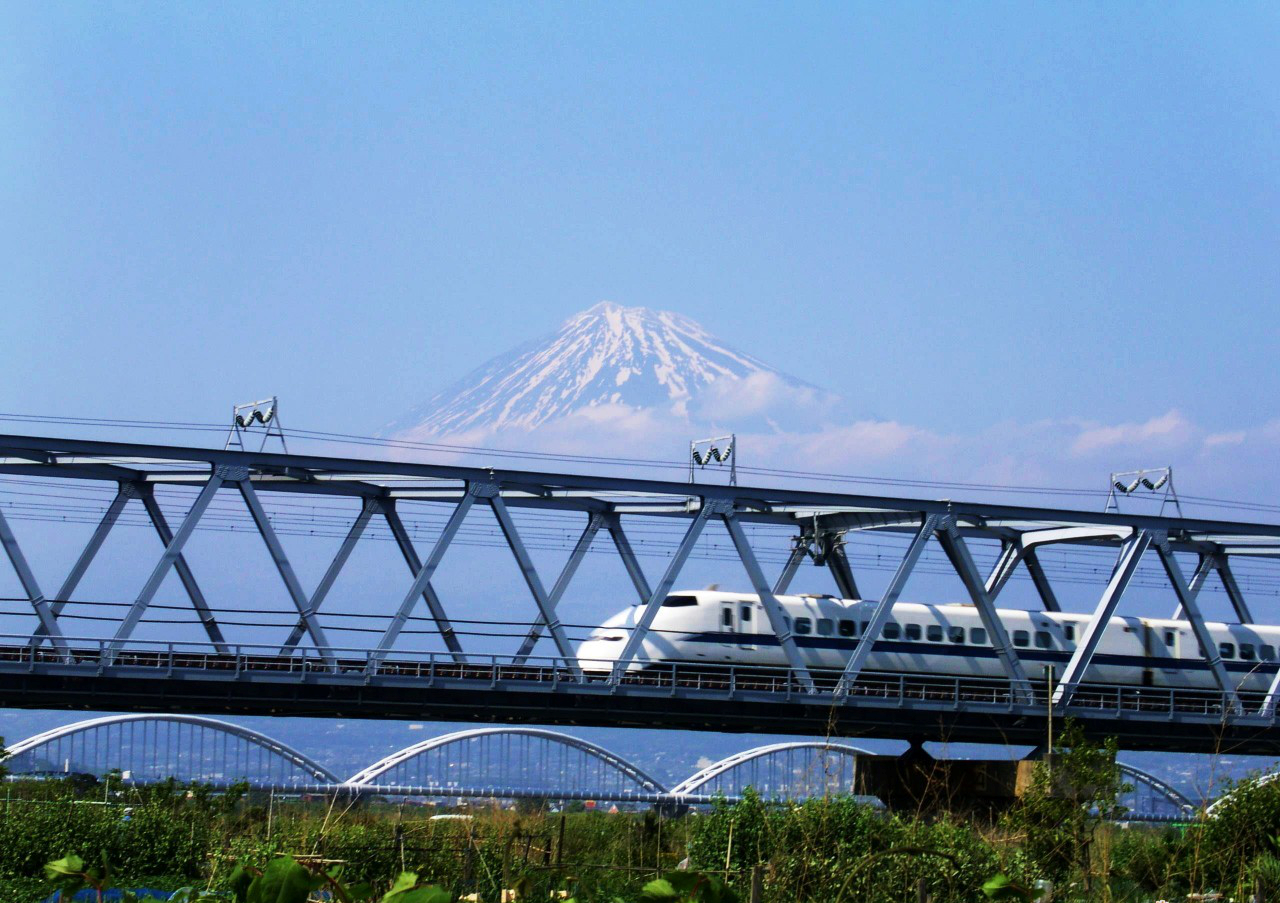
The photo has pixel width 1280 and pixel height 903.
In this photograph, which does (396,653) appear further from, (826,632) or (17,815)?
(826,632)

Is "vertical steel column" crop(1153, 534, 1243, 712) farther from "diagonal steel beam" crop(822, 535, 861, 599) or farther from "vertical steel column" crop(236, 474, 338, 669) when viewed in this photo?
"vertical steel column" crop(236, 474, 338, 669)

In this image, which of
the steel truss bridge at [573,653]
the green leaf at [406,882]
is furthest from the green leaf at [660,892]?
the steel truss bridge at [573,653]

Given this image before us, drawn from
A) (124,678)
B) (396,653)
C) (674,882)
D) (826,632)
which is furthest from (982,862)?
(826,632)

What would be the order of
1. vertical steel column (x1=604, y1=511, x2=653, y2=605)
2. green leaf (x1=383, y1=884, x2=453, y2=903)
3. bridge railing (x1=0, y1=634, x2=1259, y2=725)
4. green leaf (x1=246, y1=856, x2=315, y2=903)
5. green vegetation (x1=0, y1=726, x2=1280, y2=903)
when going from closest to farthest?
green leaf (x1=383, y1=884, x2=453, y2=903)
green leaf (x1=246, y1=856, x2=315, y2=903)
green vegetation (x1=0, y1=726, x2=1280, y2=903)
bridge railing (x1=0, y1=634, x2=1259, y2=725)
vertical steel column (x1=604, y1=511, x2=653, y2=605)

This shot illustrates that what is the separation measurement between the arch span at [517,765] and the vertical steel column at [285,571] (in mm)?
7865

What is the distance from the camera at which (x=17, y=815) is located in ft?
101

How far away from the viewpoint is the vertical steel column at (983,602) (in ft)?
163

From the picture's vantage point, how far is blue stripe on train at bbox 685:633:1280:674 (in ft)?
170

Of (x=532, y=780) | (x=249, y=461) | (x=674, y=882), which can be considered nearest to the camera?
(x=674, y=882)

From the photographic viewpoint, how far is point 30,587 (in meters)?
44.8

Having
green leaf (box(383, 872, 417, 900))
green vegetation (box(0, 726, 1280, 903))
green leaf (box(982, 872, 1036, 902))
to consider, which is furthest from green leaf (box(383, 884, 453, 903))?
green vegetation (box(0, 726, 1280, 903))

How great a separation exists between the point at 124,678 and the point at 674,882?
37.6 metres

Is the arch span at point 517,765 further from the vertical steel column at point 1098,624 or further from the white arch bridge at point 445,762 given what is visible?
the vertical steel column at point 1098,624

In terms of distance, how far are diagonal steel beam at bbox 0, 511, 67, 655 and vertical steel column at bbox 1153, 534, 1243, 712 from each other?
3692cm
